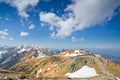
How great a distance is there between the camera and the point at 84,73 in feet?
495

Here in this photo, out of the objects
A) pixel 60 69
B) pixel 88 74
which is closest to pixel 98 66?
pixel 88 74

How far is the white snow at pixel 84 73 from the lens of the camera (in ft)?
474

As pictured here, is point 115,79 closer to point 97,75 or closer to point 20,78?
point 97,75

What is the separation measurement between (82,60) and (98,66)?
23096mm

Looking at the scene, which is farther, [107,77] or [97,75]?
[97,75]

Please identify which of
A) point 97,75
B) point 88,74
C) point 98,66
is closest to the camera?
point 97,75

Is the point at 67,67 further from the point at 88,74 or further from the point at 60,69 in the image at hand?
the point at 88,74

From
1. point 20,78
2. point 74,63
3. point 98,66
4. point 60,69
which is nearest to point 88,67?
point 98,66

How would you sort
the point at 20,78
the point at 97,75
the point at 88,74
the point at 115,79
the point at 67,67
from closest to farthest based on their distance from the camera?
the point at 20,78 < the point at 115,79 < the point at 97,75 < the point at 88,74 < the point at 67,67

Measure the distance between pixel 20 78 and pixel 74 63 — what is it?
75.9m

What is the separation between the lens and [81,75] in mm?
148500

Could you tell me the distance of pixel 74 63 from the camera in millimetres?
180375

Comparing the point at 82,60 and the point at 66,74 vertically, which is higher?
the point at 82,60

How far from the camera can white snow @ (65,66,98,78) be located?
144 metres
